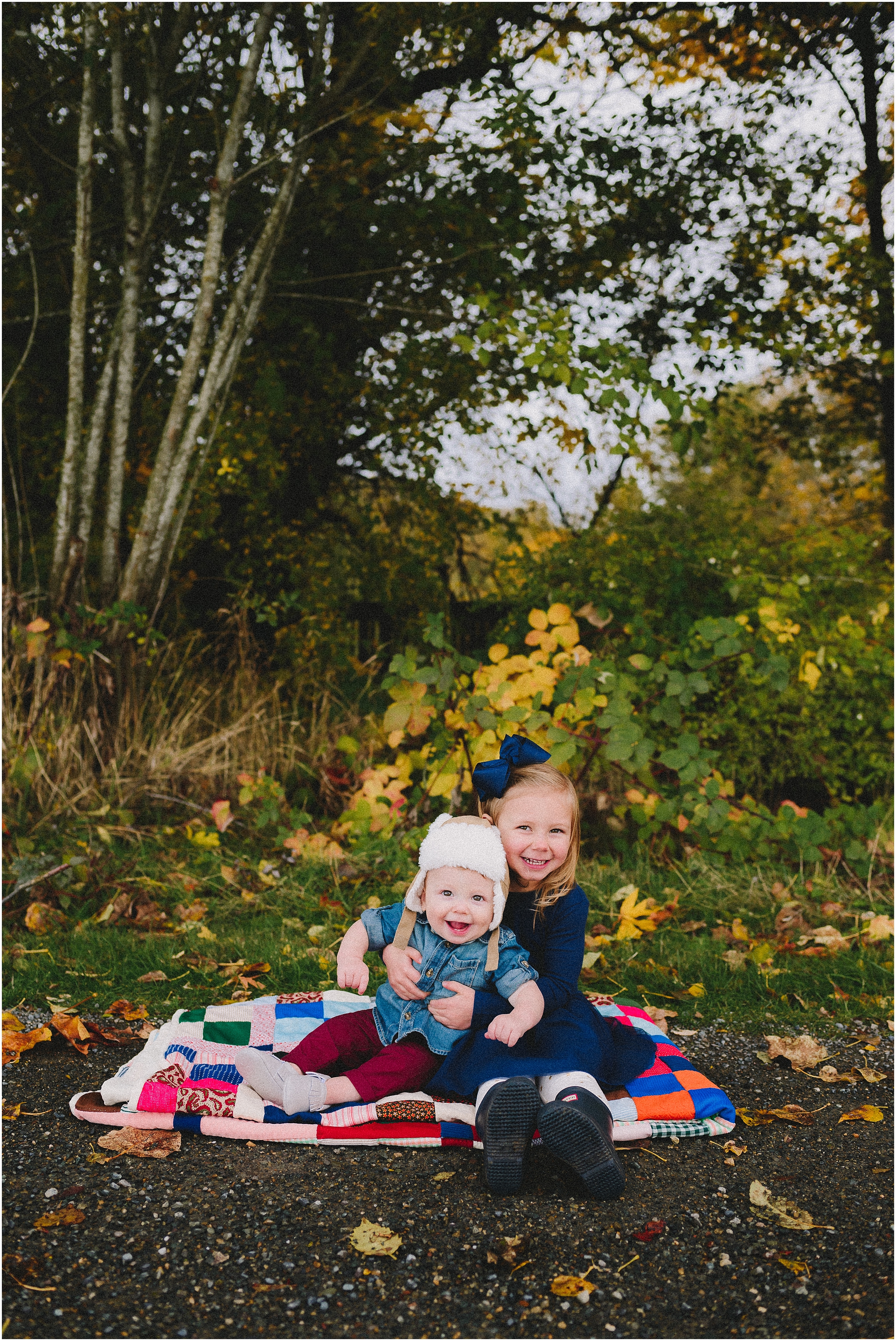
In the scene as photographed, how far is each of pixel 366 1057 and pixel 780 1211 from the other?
1070 millimetres

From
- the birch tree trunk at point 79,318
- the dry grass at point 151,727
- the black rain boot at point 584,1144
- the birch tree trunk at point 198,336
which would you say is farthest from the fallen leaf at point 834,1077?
the birch tree trunk at point 79,318

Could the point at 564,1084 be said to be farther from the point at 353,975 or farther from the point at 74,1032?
the point at 74,1032

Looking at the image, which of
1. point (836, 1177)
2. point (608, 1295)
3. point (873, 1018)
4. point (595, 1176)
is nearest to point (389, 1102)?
point (595, 1176)

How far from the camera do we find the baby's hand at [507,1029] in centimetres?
222

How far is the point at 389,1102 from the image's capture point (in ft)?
7.69

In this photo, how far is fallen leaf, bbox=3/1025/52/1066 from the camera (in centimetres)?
266

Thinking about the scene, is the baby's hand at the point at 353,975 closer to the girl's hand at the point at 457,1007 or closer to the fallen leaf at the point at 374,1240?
the girl's hand at the point at 457,1007

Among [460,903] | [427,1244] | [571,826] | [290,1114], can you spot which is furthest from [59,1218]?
[571,826]

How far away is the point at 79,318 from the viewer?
16.6ft

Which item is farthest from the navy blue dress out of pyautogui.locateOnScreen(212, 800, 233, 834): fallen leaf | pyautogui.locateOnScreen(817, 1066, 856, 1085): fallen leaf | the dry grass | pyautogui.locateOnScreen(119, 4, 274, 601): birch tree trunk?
pyautogui.locateOnScreen(119, 4, 274, 601): birch tree trunk

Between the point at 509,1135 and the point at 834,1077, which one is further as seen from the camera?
the point at 834,1077

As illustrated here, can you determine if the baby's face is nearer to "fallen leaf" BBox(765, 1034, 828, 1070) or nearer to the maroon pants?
the maroon pants

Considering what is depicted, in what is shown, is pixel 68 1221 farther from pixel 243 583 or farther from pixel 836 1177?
pixel 243 583

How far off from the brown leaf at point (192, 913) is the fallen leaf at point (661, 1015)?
180 centimetres
